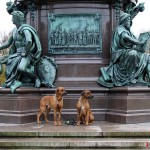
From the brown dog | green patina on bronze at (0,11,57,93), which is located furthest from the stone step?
green patina on bronze at (0,11,57,93)

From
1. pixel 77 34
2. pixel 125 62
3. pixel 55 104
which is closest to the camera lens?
pixel 55 104

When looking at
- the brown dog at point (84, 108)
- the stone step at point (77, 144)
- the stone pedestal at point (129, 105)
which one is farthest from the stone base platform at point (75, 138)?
the stone pedestal at point (129, 105)

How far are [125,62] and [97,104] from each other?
126cm

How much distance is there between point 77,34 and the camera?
37.5 feet

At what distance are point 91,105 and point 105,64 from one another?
3.89 feet

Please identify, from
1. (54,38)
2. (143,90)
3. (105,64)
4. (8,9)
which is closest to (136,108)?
(143,90)

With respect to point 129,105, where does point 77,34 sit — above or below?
above

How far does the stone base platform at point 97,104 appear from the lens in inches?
415

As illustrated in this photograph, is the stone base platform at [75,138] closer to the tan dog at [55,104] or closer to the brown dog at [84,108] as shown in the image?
the brown dog at [84,108]

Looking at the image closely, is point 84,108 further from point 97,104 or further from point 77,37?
point 77,37

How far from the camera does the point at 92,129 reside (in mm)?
9180

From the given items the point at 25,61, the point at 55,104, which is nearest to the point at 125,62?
the point at 55,104

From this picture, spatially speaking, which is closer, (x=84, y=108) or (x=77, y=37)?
(x=84, y=108)

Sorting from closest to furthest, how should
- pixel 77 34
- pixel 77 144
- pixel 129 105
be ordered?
pixel 77 144 → pixel 129 105 → pixel 77 34
